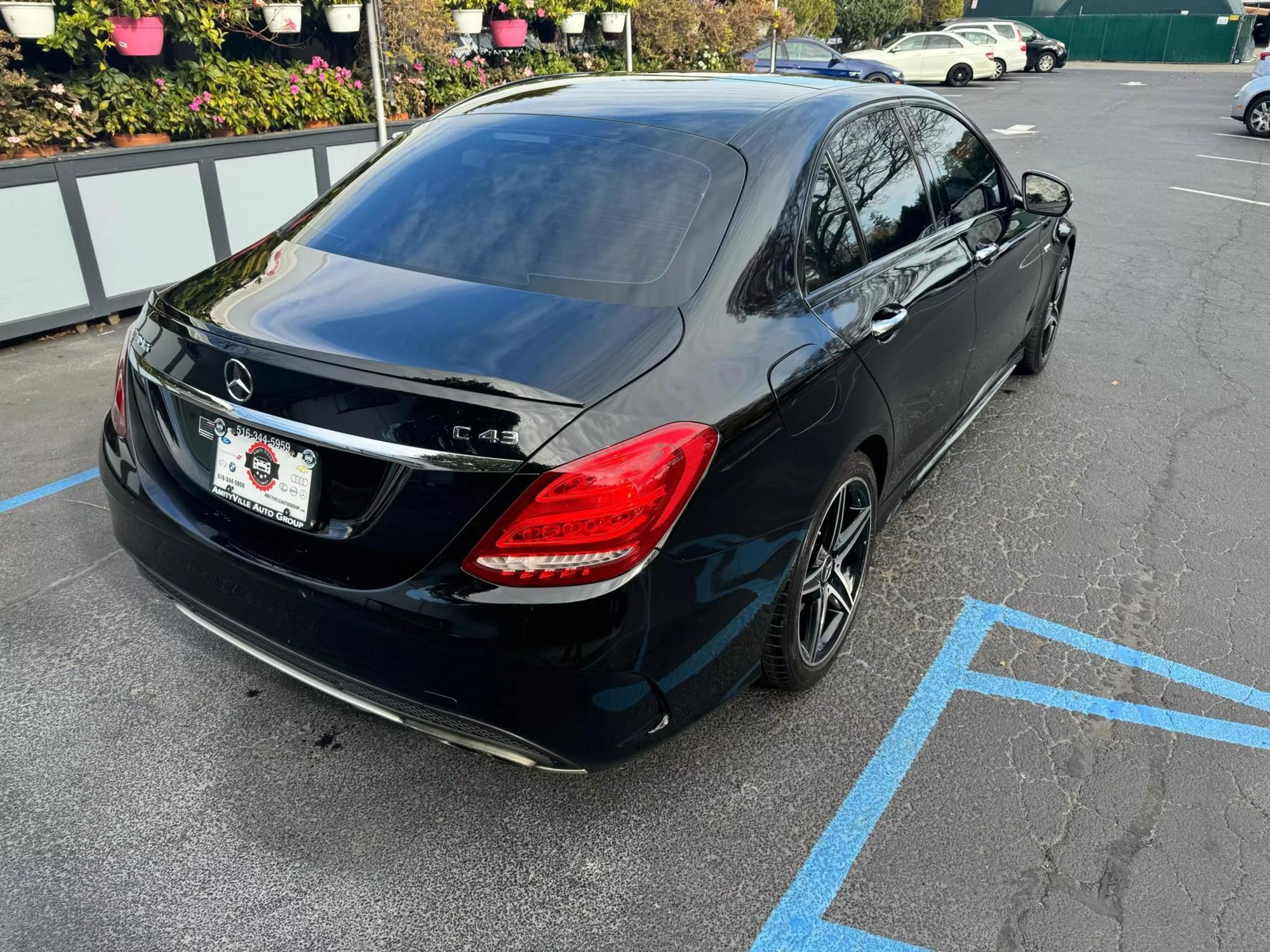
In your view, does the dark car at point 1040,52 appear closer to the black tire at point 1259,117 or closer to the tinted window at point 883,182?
the black tire at point 1259,117

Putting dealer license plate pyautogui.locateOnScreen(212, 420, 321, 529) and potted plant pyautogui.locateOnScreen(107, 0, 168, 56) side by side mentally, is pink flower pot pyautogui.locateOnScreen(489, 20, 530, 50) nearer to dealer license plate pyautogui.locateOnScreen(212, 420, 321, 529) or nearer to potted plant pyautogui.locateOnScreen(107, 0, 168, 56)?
potted plant pyautogui.locateOnScreen(107, 0, 168, 56)

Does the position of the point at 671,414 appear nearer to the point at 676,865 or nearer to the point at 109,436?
the point at 676,865

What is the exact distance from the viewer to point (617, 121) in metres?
2.92

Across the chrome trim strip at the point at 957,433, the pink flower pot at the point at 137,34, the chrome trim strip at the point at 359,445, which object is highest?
the pink flower pot at the point at 137,34

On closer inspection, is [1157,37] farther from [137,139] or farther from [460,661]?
[460,661]

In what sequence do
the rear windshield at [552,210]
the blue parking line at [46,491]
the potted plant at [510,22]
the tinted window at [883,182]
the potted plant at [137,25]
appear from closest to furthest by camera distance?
the rear windshield at [552,210], the tinted window at [883,182], the blue parking line at [46,491], the potted plant at [137,25], the potted plant at [510,22]

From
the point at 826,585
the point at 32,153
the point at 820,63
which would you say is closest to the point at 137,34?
the point at 32,153

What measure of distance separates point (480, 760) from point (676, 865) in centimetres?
63

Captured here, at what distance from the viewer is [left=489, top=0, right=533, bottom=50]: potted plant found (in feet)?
32.7

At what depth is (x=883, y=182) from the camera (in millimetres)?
3232

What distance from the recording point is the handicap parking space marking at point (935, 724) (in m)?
2.23

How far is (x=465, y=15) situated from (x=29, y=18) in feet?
14.1

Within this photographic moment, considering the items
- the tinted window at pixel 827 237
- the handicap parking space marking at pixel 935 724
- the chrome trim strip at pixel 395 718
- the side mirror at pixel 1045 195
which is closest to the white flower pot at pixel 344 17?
the side mirror at pixel 1045 195

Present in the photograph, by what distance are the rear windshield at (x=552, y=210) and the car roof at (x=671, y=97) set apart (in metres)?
0.08
